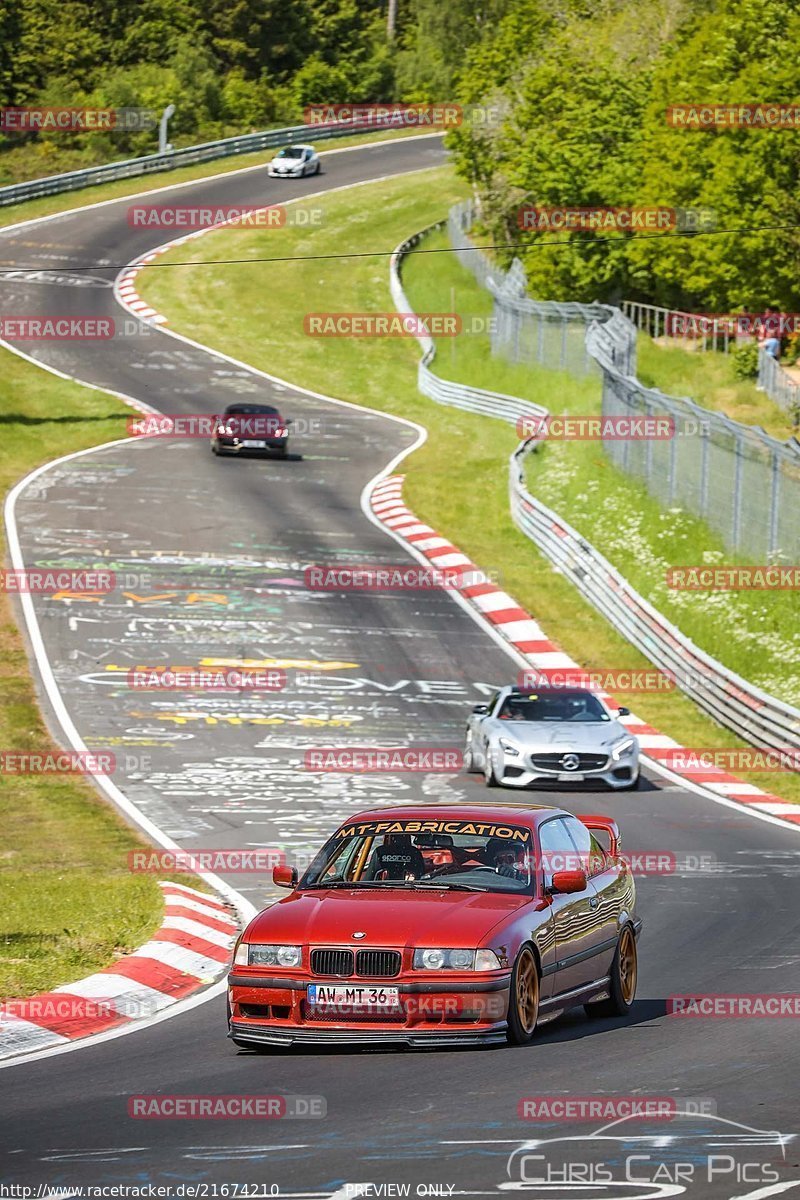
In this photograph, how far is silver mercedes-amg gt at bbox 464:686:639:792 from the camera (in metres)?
23.4

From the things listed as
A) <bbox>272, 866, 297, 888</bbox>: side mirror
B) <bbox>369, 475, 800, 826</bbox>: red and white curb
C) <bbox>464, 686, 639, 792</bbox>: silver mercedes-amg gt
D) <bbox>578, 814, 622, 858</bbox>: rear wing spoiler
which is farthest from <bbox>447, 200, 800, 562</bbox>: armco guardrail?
<bbox>272, 866, 297, 888</bbox>: side mirror

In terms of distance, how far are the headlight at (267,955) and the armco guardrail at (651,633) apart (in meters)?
16.3

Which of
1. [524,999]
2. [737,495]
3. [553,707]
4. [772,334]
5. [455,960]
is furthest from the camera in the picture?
[772,334]

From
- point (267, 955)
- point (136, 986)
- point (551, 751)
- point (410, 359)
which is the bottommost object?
point (410, 359)

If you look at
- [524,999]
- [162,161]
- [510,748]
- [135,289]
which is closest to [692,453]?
[510,748]

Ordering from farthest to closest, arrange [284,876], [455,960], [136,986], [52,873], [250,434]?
[250,434], [52,873], [136,986], [284,876], [455,960]

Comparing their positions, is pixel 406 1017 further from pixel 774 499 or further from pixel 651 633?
pixel 651 633

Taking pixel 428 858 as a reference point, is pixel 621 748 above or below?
below

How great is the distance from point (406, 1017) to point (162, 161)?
79036 millimetres

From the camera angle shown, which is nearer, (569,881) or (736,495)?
(569,881)

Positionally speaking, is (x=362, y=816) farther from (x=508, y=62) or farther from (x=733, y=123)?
(x=508, y=62)

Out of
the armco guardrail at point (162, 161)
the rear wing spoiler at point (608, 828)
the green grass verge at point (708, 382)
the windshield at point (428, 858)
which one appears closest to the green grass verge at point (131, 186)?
the armco guardrail at point (162, 161)

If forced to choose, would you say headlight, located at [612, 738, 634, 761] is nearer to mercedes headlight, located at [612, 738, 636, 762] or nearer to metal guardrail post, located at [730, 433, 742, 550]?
mercedes headlight, located at [612, 738, 636, 762]

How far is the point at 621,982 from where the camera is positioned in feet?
39.1
